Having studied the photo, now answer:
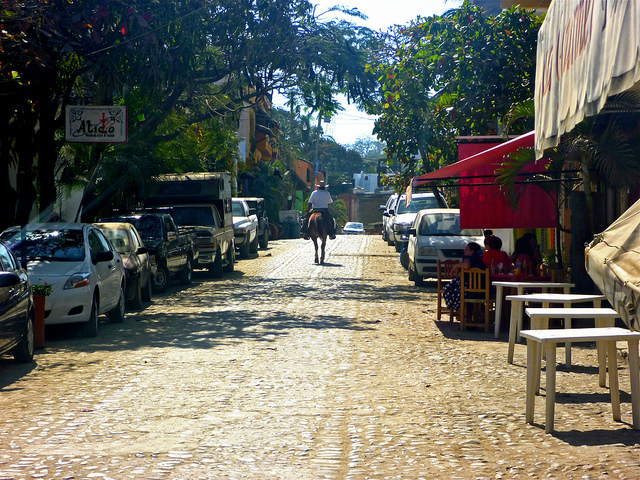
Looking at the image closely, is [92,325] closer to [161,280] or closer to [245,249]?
[161,280]

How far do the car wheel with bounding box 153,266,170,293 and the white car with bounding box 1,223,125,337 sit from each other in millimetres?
4519

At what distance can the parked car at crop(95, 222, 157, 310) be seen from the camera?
48.5 feet

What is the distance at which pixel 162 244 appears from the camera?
18.0 meters

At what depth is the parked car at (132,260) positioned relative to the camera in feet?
48.5

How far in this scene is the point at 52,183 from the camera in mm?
16562

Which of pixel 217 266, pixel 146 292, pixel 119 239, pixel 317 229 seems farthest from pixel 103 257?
pixel 317 229

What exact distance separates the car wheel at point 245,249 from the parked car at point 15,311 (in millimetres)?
19295

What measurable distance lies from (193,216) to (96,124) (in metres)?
6.96

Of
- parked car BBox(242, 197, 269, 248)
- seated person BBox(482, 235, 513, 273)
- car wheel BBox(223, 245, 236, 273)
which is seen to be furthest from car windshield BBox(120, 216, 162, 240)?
parked car BBox(242, 197, 269, 248)

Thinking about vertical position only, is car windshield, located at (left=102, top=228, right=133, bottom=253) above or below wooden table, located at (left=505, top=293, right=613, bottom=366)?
above

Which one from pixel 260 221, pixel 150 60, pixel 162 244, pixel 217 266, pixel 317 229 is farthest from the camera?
pixel 260 221

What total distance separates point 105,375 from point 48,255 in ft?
12.5

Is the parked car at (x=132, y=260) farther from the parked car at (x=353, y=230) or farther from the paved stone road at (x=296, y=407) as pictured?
the parked car at (x=353, y=230)

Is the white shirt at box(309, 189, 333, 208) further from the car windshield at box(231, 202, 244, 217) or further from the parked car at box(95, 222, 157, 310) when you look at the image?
the parked car at box(95, 222, 157, 310)
